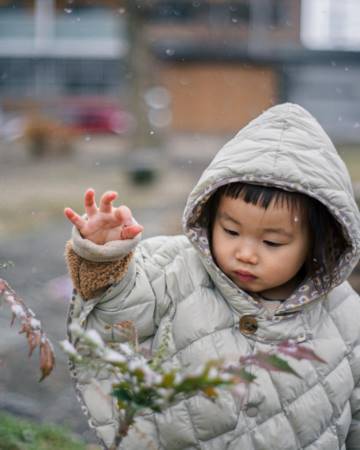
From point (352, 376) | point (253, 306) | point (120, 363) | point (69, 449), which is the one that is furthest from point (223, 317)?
point (69, 449)

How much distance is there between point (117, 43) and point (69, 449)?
30629mm

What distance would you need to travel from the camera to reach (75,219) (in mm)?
1910

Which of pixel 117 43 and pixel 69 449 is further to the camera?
pixel 117 43

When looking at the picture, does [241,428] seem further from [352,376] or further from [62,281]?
[62,281]

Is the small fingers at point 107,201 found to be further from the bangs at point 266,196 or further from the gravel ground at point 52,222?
the gravel ground at point 52,222

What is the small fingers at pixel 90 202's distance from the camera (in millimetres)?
1874

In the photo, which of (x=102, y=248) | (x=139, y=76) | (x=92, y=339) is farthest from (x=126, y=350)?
(x=139, y=76)

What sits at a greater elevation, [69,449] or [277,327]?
[277,327]

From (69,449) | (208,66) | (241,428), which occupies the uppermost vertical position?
(241,428)

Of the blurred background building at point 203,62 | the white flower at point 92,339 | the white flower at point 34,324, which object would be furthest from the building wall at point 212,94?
the white flower at point 92,339

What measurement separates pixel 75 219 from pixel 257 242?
0.48 metres

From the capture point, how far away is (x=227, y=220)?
212cm

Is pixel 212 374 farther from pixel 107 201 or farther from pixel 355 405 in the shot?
pixel 355 405

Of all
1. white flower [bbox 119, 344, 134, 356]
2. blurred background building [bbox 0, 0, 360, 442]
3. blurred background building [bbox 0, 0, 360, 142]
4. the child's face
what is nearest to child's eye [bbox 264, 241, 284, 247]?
the child's face
